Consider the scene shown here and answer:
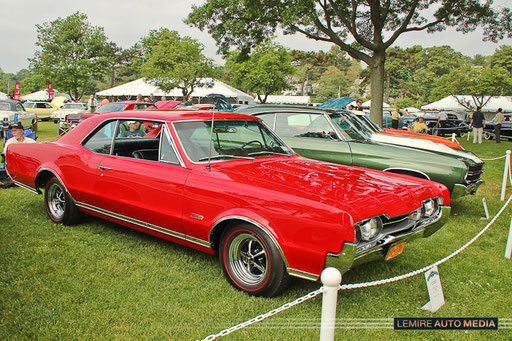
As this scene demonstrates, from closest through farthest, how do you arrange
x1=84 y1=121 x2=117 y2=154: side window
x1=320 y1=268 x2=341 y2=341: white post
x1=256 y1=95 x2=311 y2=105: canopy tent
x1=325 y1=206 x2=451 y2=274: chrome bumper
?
x1=320 y1=268 x2=341 y2=341: white post
x1=325 y1=206 x2=451 y2=274: chrome bumper
x1=84 y1=121 x2=117 y2=154: side window
x1=256 y1=95 x2=311 y2=105: canopy tent

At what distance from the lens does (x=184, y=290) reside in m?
3.55

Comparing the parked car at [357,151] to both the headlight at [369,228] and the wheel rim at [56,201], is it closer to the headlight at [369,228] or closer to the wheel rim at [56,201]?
the headlight at [369,228]

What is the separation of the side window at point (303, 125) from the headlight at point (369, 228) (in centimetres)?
377

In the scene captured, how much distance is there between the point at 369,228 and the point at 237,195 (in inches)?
42.3

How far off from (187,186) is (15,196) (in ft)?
14.4

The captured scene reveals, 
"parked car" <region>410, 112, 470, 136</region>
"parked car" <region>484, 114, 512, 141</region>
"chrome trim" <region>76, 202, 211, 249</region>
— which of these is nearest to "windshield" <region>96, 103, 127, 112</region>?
"chrome trim" <region>76, 202, 211, 249</region>

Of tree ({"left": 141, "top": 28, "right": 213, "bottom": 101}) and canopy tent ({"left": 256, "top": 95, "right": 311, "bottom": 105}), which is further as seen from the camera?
canopy tent ({"left": 256, "top": 95, "right": 311, "bottom": 105})

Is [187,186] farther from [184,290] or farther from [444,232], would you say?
[444,232]

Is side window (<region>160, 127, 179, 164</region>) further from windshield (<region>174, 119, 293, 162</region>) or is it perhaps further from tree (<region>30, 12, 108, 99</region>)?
tree (<region>30, 12, 108, 99</region>)

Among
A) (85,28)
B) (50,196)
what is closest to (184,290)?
(50,196)

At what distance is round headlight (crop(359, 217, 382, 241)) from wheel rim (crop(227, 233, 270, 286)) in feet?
2.65

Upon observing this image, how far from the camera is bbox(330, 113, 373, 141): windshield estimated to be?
6.91m

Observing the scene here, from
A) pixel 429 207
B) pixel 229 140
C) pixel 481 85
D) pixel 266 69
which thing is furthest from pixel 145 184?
pixel 481 85

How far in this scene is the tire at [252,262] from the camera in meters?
3.15
